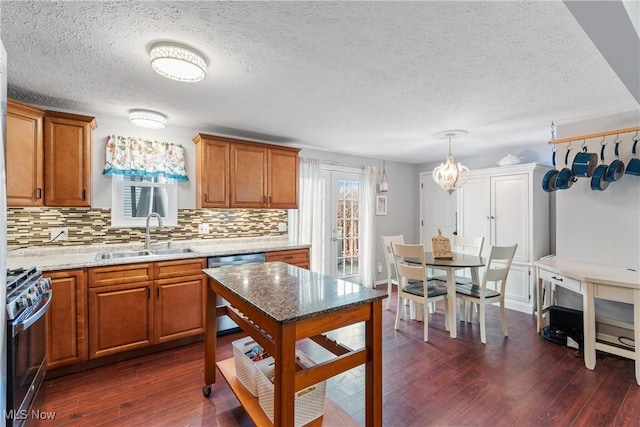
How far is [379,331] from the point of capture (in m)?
1.51

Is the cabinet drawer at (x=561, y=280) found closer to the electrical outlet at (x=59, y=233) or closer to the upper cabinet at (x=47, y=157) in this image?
the upper cabinet at (x=47, y=157)

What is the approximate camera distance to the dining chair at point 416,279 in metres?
3.03

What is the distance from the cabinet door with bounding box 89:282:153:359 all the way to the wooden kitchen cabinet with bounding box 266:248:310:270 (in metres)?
1.22

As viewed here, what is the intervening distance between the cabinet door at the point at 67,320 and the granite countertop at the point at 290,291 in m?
1.24

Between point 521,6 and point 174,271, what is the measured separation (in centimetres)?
308

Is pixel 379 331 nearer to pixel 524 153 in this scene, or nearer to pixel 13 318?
pixel 13 318

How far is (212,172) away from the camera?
10.8ft

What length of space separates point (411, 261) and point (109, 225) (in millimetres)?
3153

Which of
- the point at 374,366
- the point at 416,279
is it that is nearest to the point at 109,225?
the point at 374,366

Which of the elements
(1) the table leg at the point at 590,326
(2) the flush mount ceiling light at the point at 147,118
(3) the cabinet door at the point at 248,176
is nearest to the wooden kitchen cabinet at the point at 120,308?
(3) the cabinet door at the point at 248,176

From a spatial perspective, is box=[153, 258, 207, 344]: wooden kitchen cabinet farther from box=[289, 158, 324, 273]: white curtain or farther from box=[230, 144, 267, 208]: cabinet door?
box=[289, 158, 324, 273]: white curtain

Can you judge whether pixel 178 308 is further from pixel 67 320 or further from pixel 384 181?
pixel 384 181

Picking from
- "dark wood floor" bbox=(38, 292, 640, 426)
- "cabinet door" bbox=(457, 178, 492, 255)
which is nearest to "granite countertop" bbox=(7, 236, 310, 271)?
"dark wood floor" bbox=(38, 292, 640, 426)

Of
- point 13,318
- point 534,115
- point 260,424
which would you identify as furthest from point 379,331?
point 534,115
